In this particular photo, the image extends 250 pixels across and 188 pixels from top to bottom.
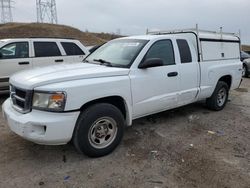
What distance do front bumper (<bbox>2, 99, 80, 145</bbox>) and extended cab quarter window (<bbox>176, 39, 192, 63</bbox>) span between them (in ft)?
9.09

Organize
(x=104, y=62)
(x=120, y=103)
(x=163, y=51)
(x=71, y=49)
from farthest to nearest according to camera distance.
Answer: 1. (x=71, y=49)
2. (x=163, y=51)
3. (x=104, y=62)
4. (x=120, y=103)

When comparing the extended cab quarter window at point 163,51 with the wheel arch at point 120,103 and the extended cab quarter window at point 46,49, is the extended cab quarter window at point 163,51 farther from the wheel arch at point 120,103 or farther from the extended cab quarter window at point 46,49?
the extended cab quarter window at point 46,49

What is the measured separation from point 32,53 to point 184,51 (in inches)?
178

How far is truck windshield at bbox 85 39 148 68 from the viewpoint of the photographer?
459cm

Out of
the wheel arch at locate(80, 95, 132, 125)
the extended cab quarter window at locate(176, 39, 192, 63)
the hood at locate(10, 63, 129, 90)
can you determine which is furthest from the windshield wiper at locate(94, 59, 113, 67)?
the extended cab quarter window at locate(176, 39, 192, 63)

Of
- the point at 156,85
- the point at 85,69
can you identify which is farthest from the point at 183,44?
the point at 85,69

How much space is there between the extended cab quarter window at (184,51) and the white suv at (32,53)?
4.05 meters

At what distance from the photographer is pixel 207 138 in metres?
5.01

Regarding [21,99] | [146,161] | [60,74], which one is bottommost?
[146,161]

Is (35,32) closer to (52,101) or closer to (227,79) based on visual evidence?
(227,79)

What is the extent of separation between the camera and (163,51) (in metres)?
5.12

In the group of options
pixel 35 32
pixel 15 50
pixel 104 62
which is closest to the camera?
pixel 104 62

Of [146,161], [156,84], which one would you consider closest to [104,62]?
[156,84]

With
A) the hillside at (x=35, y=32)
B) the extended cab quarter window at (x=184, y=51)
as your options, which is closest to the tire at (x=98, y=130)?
the extended cab quarter window at (x=184, y=51)
